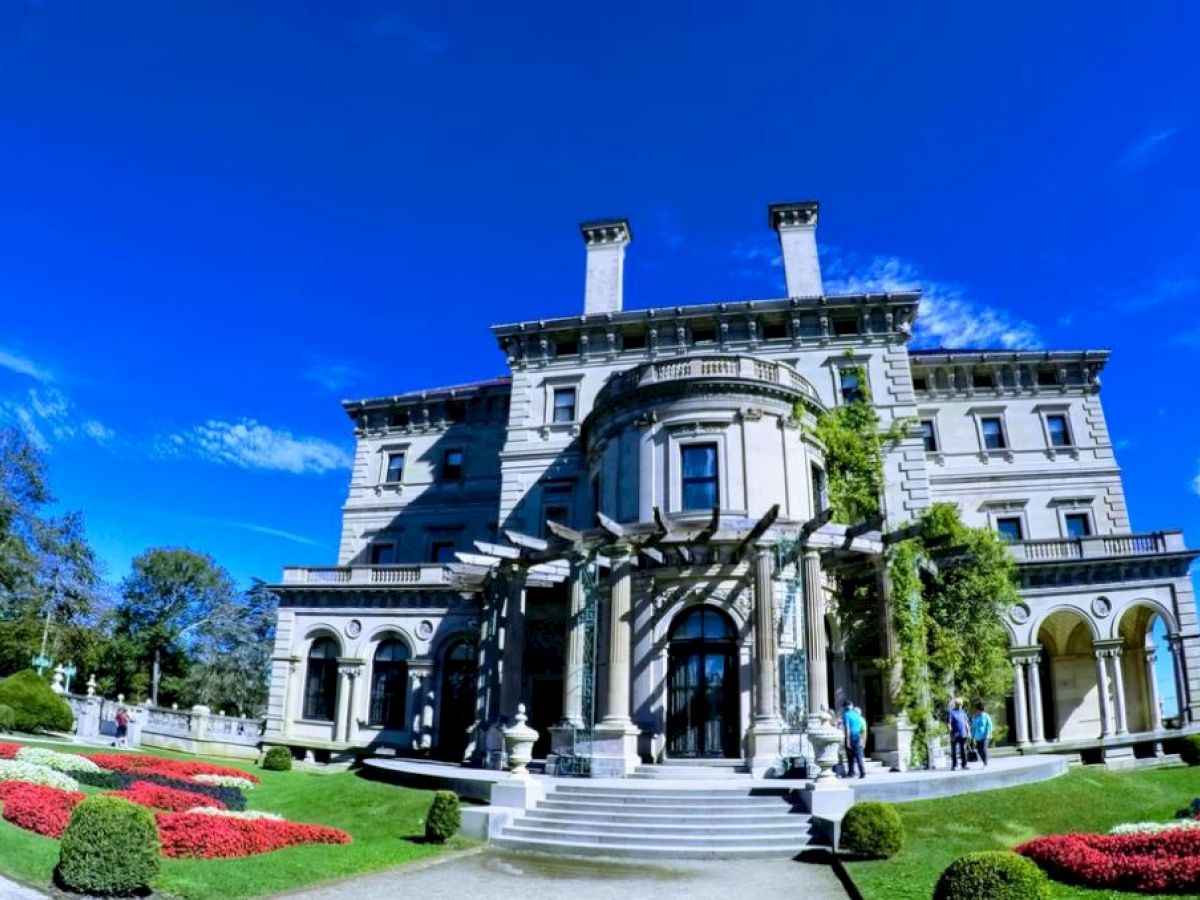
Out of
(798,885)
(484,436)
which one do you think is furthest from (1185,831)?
(484,436)

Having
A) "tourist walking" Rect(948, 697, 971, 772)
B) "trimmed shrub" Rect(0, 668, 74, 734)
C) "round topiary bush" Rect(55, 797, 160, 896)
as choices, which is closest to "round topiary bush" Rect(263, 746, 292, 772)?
"trimmed shrub" Rect(0, 668, 74, 734)

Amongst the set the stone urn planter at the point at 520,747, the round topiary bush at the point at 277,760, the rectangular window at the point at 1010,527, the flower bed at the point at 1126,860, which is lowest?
the round topiary bush at the point at 277,760

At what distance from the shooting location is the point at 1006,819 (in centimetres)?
1509

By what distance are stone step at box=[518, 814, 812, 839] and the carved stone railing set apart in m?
14.0

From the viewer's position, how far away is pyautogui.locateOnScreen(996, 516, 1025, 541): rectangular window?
33.6m

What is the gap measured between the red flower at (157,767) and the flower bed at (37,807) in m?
6.49

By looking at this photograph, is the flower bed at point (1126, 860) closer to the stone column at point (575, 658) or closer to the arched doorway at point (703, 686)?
the arched doorway at point (703, 686)

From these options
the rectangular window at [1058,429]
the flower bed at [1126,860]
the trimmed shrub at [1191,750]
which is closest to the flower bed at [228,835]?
the flower bed at [1126,860]

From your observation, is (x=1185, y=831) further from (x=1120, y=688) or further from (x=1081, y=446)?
(x=1081, y=446)

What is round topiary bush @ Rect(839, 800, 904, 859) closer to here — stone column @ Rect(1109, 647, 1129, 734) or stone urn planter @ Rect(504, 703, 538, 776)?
stone urn planter @ Rect(504, 703, 538, 776)

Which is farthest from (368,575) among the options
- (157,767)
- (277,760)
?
(157,767)

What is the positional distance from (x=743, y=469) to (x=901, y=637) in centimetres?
646

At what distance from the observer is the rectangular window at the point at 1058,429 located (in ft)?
114

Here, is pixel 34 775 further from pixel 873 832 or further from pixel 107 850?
pixel 873 832
